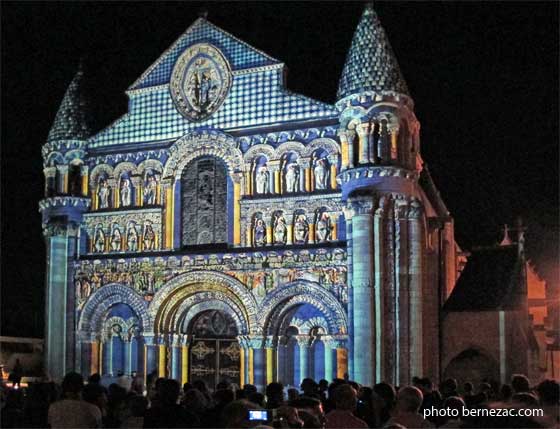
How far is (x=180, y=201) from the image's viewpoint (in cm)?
3262

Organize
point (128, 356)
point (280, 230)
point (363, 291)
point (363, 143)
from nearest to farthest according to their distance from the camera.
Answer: point (363, 291) < point (363, 143) < point (280, 230) < point (128, 356)

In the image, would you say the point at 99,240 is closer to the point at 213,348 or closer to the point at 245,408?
the point at 213,348

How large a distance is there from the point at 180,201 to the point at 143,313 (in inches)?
167

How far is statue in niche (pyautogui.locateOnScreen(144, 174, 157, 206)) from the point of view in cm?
3322

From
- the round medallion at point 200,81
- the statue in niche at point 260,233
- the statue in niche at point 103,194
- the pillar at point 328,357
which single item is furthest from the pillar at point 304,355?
the statue in niche at point 103,194

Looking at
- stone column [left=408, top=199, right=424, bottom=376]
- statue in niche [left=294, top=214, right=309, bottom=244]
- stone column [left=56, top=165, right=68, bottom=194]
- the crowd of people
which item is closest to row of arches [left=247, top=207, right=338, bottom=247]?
statue in niche [left=294, top=214, right=309, bottom=244]

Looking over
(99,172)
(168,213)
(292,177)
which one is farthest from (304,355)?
(99,172)

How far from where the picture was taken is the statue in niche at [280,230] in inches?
1201

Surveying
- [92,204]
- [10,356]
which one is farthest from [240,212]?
[10,356]

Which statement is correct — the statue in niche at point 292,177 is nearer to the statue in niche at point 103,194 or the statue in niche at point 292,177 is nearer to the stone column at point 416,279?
the stone column at point 416,279

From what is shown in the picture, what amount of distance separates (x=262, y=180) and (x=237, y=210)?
1362 millimetres

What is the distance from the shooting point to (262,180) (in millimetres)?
31078

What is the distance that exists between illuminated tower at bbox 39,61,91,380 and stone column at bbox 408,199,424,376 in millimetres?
12821

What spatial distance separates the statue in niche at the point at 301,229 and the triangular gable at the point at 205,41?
220 inches
